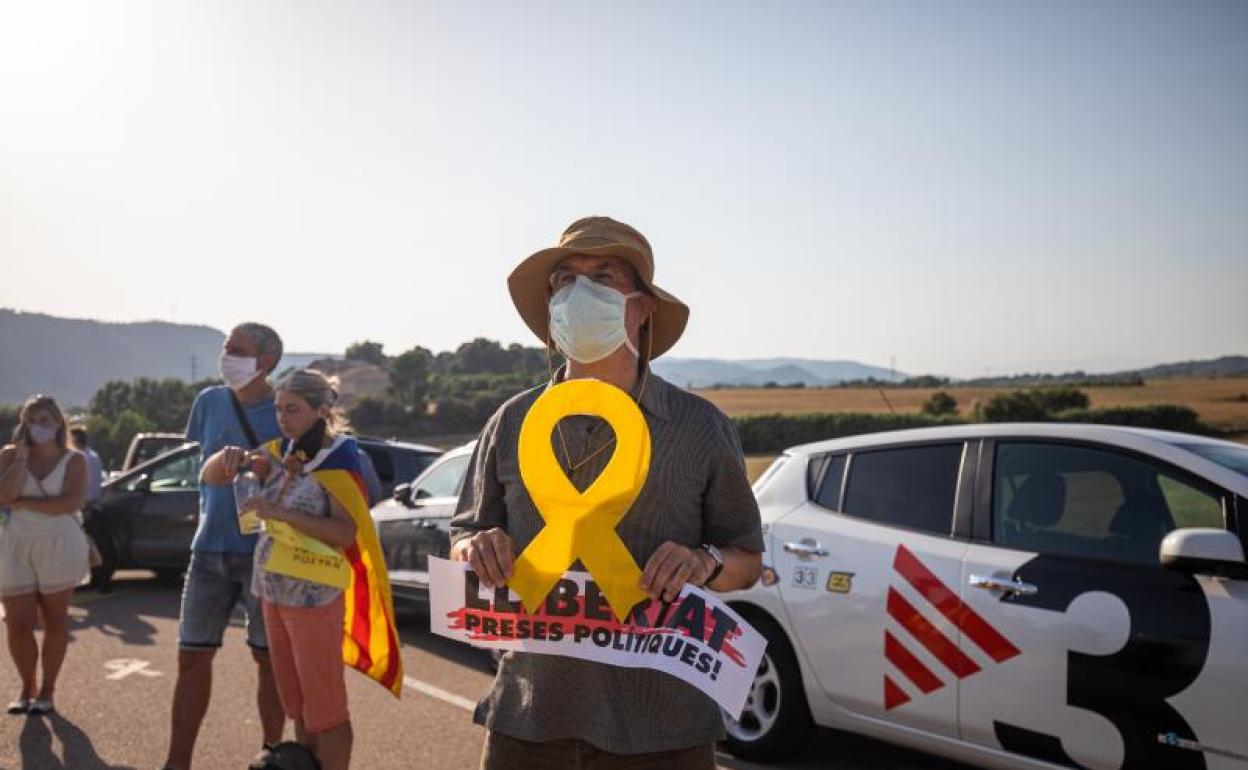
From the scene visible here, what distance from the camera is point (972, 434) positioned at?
14.3 feet

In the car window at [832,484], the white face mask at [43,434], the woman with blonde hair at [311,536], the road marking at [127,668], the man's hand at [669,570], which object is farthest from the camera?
the road marking at [127,668]

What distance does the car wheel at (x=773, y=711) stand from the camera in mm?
4551

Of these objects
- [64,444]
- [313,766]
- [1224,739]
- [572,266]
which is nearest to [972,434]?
[1224,739]

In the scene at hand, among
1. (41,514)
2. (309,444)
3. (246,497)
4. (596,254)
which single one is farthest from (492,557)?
(41,514)

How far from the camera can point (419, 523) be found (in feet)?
24.2

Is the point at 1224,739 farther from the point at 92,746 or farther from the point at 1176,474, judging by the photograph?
the point at 92,746

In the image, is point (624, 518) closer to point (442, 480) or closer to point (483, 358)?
point (442, 480)

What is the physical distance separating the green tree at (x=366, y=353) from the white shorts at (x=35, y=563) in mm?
78867

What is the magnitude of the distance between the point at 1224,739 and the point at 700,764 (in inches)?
89.9

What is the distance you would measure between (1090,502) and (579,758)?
9.46 feet

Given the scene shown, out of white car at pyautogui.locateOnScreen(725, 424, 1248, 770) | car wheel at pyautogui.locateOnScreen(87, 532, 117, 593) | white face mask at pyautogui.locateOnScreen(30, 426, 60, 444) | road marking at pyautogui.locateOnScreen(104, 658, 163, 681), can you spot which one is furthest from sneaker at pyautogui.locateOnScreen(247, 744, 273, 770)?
car wheel at pyautogui.locateOnScreen(87, 532, 117, 593)

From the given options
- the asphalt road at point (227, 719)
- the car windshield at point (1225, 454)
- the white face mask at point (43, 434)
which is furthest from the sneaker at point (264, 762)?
the white face mask at point (43, 434)

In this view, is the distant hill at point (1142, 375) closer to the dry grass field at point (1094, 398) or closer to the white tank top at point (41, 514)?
the dry grass field at point (1094, 398)

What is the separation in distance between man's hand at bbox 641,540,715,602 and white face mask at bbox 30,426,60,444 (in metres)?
4.95
